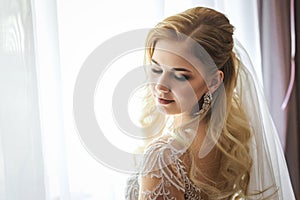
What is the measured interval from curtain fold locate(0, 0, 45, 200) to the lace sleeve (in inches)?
12.7

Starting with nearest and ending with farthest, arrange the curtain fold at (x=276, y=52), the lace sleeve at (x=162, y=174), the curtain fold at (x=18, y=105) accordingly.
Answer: the lace sleeve at (x=162, y=174) → the curtain fold at (x=18, y=105) → the curtain fold at (x=276, y=52)

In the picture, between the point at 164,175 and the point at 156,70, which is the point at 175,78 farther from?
the point at 164,175

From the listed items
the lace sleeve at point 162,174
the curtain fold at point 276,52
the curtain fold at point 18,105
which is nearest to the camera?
the lace sleeve at point 162,174

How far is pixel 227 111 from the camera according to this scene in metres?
1.06

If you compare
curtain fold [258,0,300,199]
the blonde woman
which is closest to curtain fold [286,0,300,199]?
curtain fold [258,0,300,199]

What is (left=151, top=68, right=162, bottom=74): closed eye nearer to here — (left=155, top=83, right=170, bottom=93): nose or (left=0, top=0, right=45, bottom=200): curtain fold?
(left=155, top=83, right=170, bottom=93): nose

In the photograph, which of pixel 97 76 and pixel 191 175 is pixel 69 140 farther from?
pixel 191 175

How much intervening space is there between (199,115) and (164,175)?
15 cm

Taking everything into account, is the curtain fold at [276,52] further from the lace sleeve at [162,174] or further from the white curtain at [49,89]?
the lace sleeve at [162,174]

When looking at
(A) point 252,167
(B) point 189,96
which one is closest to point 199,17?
(B) point 189,96

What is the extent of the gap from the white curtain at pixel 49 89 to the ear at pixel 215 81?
0.42 m

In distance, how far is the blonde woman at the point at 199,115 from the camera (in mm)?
973

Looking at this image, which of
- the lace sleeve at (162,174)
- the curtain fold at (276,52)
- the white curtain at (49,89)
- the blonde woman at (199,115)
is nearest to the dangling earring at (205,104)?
the blonde woman at (199,115)

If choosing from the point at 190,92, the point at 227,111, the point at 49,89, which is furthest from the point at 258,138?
the point at 49,89
